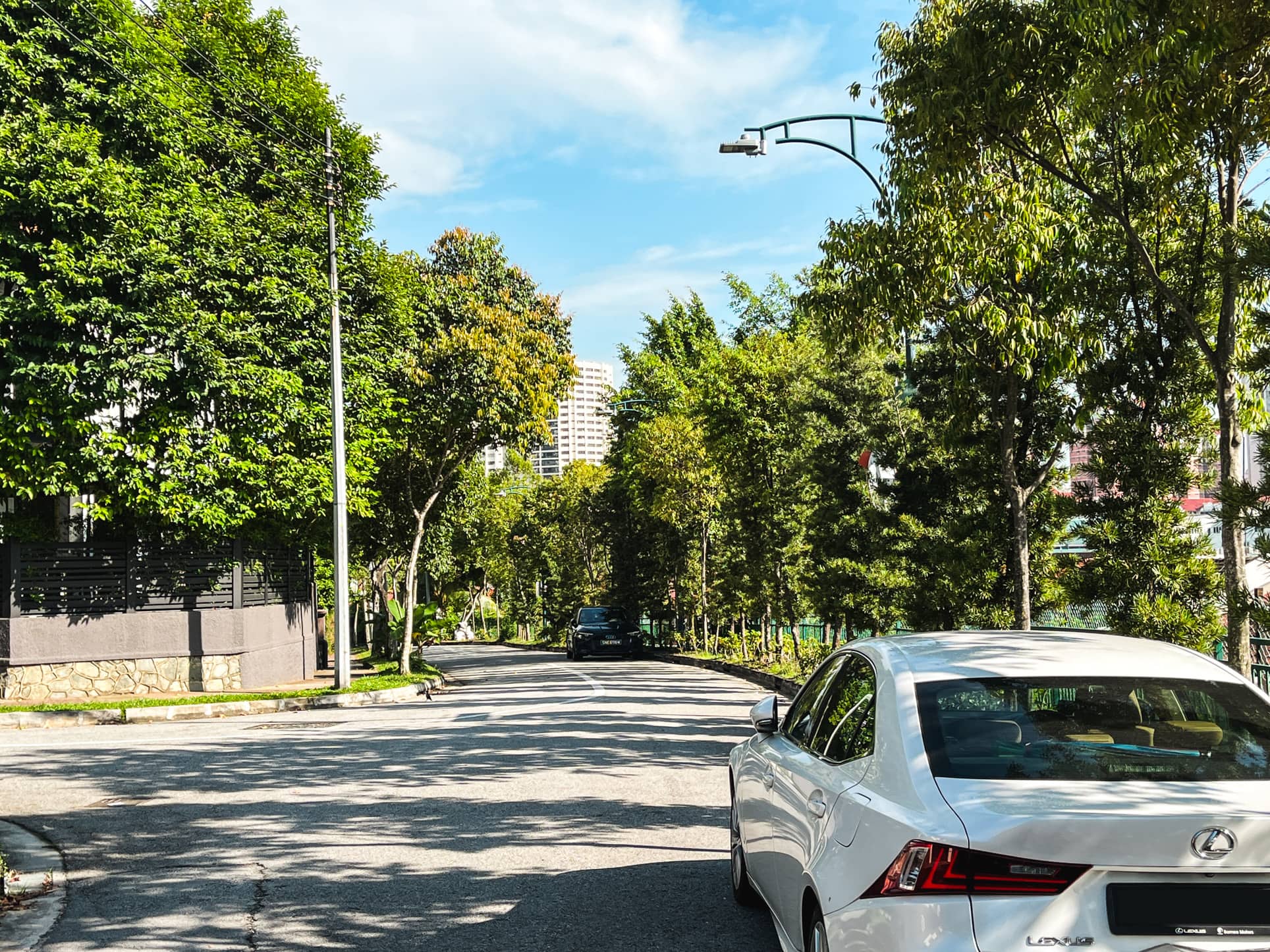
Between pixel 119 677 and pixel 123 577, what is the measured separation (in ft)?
5.96

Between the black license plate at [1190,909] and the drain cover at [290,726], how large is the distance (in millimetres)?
14035

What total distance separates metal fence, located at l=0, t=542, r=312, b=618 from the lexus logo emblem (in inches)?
804

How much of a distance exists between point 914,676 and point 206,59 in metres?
23.0

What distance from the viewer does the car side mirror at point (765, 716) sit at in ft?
18.0

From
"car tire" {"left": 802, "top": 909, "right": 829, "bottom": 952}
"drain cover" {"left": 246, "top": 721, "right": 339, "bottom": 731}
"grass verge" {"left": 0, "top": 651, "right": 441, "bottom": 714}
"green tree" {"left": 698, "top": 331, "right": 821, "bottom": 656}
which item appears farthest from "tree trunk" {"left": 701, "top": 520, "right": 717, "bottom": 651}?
"car tire" {"left": 802, "top": 909, "right": 829, "bottom": 952}

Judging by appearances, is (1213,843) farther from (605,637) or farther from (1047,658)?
(605,637)

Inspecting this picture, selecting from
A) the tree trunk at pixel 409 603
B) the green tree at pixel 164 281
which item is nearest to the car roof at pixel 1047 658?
the green tree at pixel 164 281

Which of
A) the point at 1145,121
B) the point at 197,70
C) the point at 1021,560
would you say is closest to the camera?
the point at 1145,121

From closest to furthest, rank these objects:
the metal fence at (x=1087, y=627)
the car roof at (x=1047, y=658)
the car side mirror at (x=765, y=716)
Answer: the car roof at (x=1047, y=658)
the car side mirror at (x=765, y=716)
the metal fence at (x=1087, y=627)

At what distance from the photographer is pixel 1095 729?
384 centimetres

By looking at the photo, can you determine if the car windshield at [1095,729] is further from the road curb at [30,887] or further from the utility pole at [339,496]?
the utility pole at [339,496]

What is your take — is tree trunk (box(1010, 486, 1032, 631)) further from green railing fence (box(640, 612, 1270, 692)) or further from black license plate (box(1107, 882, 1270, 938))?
black license plate (box(1107, 882, 1270, 938))

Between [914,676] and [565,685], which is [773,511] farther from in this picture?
[914,676]

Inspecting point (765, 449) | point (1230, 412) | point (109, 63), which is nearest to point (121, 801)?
point (1230, 412)
